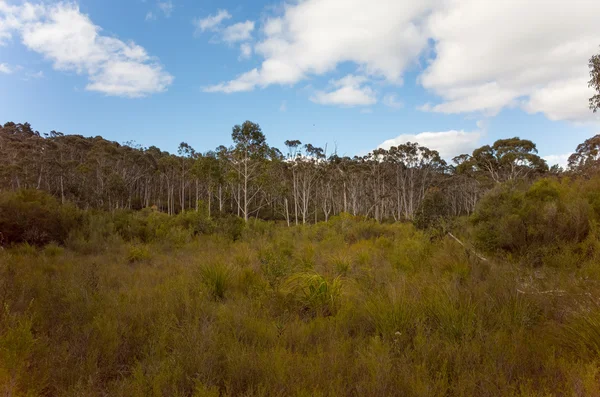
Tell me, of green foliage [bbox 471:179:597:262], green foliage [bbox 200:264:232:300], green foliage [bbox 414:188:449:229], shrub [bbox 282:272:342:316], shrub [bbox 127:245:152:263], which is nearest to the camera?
shrub [bbox 282:272:342:316]

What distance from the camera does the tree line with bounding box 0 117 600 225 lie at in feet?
110

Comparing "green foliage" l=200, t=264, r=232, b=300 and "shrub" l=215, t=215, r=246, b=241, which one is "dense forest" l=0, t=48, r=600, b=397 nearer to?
"green foliage" l=200, t=264, r=232, b=300

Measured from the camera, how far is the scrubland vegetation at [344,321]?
2.78m

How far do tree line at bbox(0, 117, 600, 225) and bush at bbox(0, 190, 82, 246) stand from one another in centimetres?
1749

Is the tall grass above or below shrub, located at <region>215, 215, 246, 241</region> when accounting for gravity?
below

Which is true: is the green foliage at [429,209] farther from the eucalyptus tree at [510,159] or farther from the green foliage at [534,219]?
the eucalyptus tree at [510,159]

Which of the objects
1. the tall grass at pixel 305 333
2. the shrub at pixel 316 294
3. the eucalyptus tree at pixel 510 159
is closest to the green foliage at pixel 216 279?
the tall grass at pixel 305 333

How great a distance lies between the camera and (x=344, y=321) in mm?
4234

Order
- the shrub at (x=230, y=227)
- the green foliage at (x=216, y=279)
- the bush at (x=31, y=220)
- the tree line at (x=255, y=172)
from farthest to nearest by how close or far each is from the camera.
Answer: the tree line at (x=255, y=172) < the shrub at (x=230, y=227) < the bush at (x=31, y=220) < the green foliage at (x=216, y=279)

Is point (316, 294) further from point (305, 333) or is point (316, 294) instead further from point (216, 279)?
point (216, 279)

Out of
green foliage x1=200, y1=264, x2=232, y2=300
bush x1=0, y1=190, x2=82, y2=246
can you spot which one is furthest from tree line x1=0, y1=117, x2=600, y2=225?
green foliage x1=200, y1=264, x2=232, y2=300

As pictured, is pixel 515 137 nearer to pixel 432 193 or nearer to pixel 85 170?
pixel 432 193

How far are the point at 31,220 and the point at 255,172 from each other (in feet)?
79.8

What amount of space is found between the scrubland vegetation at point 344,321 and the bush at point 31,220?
2.96 meters
